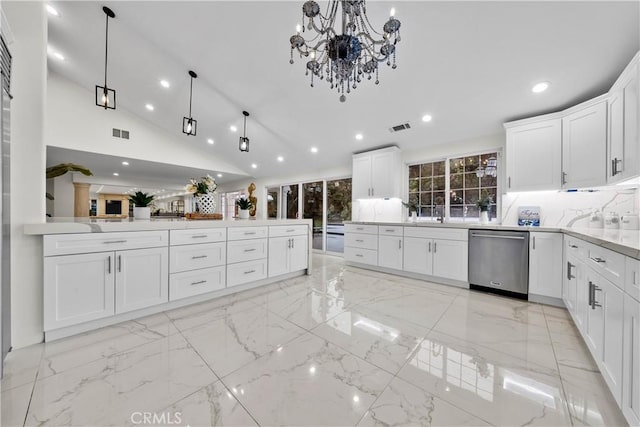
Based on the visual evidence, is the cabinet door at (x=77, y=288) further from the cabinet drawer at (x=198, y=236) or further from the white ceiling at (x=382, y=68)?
the white ceiling at (x=382, y=68)

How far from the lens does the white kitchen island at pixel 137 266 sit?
173 cm

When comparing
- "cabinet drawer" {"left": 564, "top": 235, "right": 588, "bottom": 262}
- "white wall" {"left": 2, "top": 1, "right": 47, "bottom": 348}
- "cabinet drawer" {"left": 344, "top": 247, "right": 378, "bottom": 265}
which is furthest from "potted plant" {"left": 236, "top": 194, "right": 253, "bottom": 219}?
"cabinet drawer" {"left": 564, "top": 235, "right": 588, "bottom": 262}

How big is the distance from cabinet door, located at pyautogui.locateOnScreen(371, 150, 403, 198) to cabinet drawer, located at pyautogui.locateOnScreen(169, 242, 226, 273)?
2.92 m

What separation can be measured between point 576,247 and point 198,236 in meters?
3.53

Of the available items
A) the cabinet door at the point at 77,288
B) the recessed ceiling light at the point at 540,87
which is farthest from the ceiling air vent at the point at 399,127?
the cabinet door at the point at 77,288

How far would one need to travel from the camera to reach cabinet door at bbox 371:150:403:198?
423 centimetres

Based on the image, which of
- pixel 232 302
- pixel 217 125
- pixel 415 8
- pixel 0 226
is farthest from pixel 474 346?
pixel 217 125

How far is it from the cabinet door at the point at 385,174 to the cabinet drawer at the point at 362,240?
A: 81 centimetres

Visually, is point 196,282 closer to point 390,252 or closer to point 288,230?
point 288,230

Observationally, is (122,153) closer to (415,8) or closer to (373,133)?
(373,133)

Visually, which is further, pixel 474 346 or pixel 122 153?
pixel 122 153

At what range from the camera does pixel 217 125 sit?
4996 mm

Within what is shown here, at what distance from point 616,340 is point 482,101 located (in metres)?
2.80

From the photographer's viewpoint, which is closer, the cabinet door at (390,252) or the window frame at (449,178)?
the window frame at (449,178)
